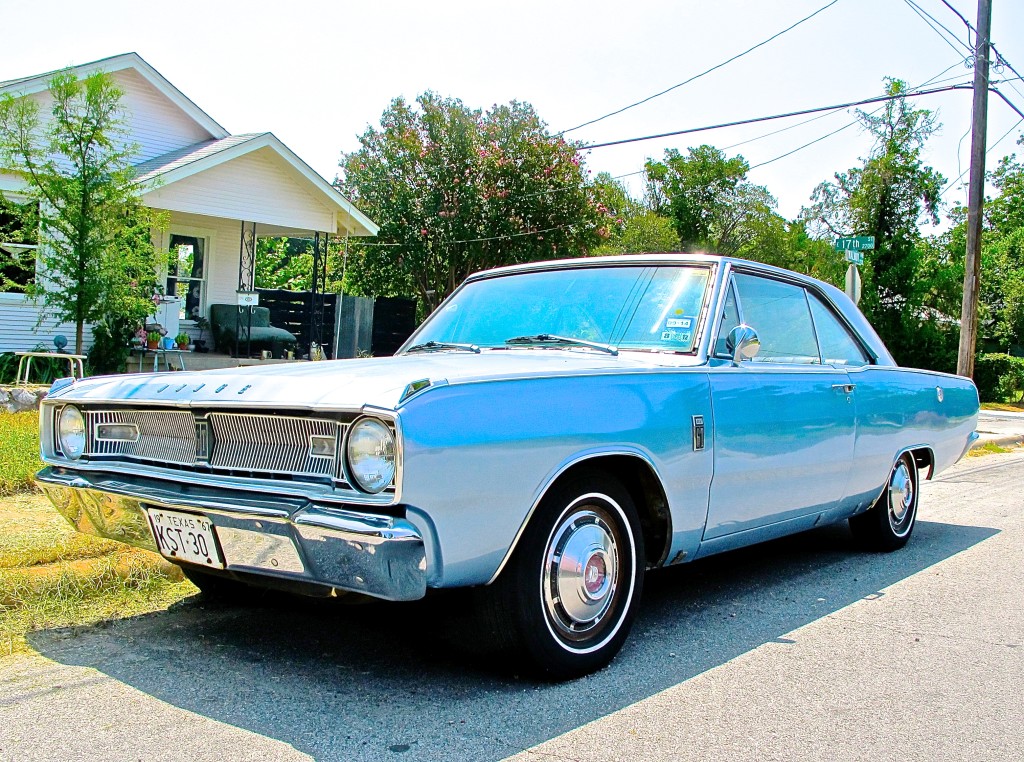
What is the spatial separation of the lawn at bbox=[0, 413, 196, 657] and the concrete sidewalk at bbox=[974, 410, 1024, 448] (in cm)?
1017

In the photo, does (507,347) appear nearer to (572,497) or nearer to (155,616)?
(572,497)

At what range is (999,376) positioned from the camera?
2566cm

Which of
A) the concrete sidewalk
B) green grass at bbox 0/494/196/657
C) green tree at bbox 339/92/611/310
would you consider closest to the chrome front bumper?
green grass at bbox 0/494/196/657

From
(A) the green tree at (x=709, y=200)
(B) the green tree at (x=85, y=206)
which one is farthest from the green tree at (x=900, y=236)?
(A) the green tree at (x=709, y=200)

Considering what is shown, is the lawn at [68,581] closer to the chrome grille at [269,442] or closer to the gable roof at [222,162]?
the chrome grille at [269,442]

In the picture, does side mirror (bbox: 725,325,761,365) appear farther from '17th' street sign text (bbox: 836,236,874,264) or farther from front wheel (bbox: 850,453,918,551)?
'17th' street sign text (bbox: 836,236,874,264)

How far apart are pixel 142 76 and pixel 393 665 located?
50.5 feet

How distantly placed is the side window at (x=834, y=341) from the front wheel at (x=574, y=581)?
7.02 ft

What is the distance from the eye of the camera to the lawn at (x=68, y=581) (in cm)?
410

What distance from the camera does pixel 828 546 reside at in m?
6.14

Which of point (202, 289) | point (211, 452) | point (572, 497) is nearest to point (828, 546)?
point (572, 497)

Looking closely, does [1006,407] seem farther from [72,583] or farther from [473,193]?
[72,583]

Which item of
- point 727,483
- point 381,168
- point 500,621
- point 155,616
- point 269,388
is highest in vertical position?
point 381,168

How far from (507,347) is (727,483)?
113 cm
